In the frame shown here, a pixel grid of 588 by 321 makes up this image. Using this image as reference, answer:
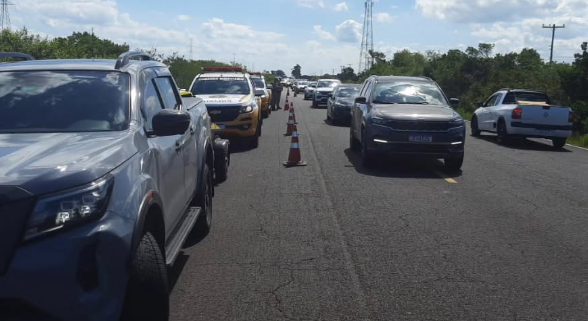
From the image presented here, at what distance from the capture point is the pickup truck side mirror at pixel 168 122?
4829mm

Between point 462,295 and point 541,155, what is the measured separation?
1217cm

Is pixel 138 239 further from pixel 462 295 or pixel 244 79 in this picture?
pixel 244 79

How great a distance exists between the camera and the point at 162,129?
486 centimetres

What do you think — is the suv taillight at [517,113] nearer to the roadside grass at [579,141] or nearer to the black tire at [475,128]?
the black tire at [475,128]

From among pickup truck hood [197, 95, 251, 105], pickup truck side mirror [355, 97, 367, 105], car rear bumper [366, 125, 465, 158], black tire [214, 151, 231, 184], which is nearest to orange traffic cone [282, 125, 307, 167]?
car rear bumper [366, 125, 465, 158]

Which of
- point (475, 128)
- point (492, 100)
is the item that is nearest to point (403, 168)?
point (492, 100)

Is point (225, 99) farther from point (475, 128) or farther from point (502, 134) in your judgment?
point (475, 128)

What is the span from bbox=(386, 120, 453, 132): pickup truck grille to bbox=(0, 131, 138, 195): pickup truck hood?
8.39 m

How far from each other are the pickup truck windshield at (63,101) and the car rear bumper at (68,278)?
1.48 meters

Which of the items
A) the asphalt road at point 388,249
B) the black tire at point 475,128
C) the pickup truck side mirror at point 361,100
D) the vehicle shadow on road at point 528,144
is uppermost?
the pickup truck side mirror at point 361,100

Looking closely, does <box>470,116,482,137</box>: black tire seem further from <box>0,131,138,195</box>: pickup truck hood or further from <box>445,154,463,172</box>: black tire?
<box>0,131,138,195</box>: pickup truck hood

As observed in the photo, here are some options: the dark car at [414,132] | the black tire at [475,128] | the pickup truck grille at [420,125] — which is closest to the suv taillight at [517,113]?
the black tire at [475,128]

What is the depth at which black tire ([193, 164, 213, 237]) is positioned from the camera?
23.4 ft

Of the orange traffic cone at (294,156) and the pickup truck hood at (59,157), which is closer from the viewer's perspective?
the pickup truck hood at (59,157)
